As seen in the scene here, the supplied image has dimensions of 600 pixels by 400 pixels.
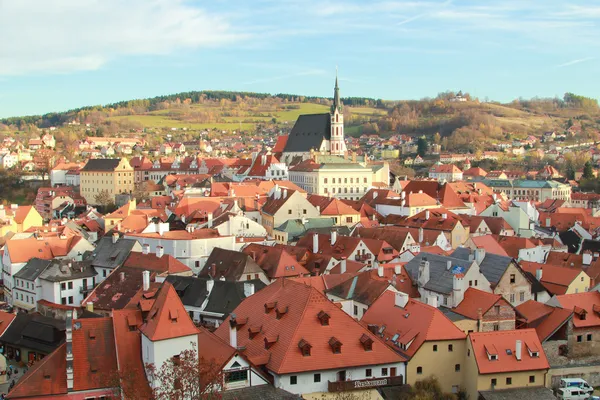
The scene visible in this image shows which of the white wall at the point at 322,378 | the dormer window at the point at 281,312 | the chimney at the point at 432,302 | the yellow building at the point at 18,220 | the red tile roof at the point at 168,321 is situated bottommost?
the yellow building at the point at 18,220

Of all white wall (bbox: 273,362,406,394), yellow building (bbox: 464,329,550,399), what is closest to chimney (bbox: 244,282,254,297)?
white wall (bbox: 273,362,406,394)

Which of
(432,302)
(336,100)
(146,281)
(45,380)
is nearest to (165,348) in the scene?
(45,380)

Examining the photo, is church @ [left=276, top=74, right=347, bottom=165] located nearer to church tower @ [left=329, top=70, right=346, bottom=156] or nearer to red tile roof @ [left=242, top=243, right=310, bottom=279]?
church tower @ [left=329, top=70, right=346, bottom=156]

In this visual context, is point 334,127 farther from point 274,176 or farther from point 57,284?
point 57,284

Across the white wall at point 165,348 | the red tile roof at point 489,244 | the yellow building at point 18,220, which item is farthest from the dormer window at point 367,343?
the yellow building at point 18,220

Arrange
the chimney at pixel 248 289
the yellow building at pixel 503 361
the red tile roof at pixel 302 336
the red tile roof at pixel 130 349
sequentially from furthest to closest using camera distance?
the chimney at pixel 248 289 < the yellow building at pixel 503 361 < the red tile roof at pixel 302 336 < the red tile roof at pixel 130 349

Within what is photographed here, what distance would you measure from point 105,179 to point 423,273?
78.4 meters

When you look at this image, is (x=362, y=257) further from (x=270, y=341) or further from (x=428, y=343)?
(x=270, y=341)

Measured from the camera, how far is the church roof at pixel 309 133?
120125 millimetres

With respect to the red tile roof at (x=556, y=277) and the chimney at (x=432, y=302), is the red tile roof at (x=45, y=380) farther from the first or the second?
the red tile roof at (x=556, y=277)

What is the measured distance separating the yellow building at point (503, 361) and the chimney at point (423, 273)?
8.14 m

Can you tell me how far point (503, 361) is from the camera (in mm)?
30016

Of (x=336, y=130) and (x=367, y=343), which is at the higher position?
(x=336, y=130)

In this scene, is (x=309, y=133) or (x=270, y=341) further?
(x=309, y=133)
